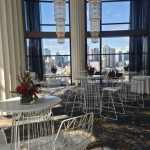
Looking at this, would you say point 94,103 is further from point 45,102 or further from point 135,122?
point 45,102

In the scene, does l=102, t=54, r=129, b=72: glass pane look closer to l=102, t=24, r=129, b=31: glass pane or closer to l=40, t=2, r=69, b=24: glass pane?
l=102, t=24, r=129, b=31: glass pane

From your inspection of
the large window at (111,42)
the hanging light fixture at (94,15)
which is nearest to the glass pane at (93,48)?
the large window at (111,42)

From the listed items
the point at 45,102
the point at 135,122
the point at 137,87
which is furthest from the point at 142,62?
the point at 45,102

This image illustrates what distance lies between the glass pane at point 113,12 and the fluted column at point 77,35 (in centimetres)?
129

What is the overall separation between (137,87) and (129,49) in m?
3.22

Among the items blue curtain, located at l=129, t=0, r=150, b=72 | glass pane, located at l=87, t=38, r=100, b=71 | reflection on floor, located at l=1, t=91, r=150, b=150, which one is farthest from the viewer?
glass pane, located at l=87, t=38, r=100, b=71

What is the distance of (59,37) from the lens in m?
8.21

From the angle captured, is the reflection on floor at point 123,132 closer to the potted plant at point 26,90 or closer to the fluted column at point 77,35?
the potted plant at point 26,90

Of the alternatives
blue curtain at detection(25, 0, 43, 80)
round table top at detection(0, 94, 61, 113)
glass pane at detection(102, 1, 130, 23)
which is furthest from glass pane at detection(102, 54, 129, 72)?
round table top at detection(0, 94, 61, 113)

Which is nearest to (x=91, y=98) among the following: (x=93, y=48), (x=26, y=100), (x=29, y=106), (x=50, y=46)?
(x=93, y=48)

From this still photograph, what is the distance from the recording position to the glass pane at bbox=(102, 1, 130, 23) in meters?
10.5

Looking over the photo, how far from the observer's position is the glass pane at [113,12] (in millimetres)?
10523

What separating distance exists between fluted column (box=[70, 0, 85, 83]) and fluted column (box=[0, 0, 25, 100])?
397 cm

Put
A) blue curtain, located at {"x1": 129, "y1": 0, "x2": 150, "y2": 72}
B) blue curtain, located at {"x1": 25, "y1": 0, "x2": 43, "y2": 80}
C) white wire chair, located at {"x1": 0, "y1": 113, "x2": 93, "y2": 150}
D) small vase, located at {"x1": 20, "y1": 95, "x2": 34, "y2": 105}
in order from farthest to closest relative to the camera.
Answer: blue curtain, located at {"x1": 25, "y1": 0, "x2": 43, "y2": 80} → blue curtain, located at {"x1": 129, "y1": 0, "x2": 150, "y2": 72} → small vase, located at {"x1": 20, "y1": 95, "x2": 34, "y2": 105} → white wire chair, located at {"x1": 0, "y1": 113, "x2": 93, "y2": 150}
